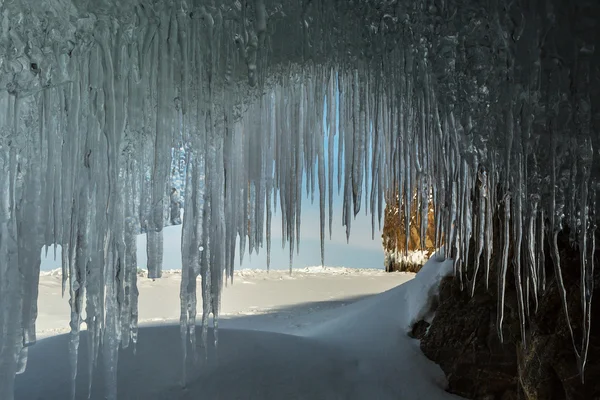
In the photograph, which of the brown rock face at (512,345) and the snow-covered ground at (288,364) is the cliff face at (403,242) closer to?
the snow-covered ground at (288,364)

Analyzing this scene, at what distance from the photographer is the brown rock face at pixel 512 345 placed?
3176 millimetres

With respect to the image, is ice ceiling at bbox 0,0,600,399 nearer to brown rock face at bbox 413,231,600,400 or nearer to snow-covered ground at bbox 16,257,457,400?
brown rock face at bbox 413,231,600,400

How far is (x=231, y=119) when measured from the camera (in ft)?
11.1

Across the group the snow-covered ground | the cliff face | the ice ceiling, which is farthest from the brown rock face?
the cliff face

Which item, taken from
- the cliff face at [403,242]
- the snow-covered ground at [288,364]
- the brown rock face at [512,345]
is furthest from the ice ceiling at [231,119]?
the cliff face at [403,242]

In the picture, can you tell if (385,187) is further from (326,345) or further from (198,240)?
(326,345)

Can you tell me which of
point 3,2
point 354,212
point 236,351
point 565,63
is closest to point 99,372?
point 236,351

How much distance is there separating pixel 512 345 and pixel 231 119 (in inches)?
98.7

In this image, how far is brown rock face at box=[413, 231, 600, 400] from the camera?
10.4 ft

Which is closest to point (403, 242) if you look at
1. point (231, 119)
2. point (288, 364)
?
point (288, 364)

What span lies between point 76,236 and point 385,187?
74.5 inches

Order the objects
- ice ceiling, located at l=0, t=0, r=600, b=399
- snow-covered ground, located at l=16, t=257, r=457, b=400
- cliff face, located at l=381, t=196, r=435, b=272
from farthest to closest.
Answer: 1. cliff face, located at l=381, t=196, r=435, b=272
2. snow-covered ground, located at l=16, t=257, r=457, b=400
3. ice ceiling, located at l=0, t=0, r=600, b=399

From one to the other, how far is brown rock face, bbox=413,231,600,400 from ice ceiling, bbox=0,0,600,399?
320 mm

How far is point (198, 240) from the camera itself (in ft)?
10.2
